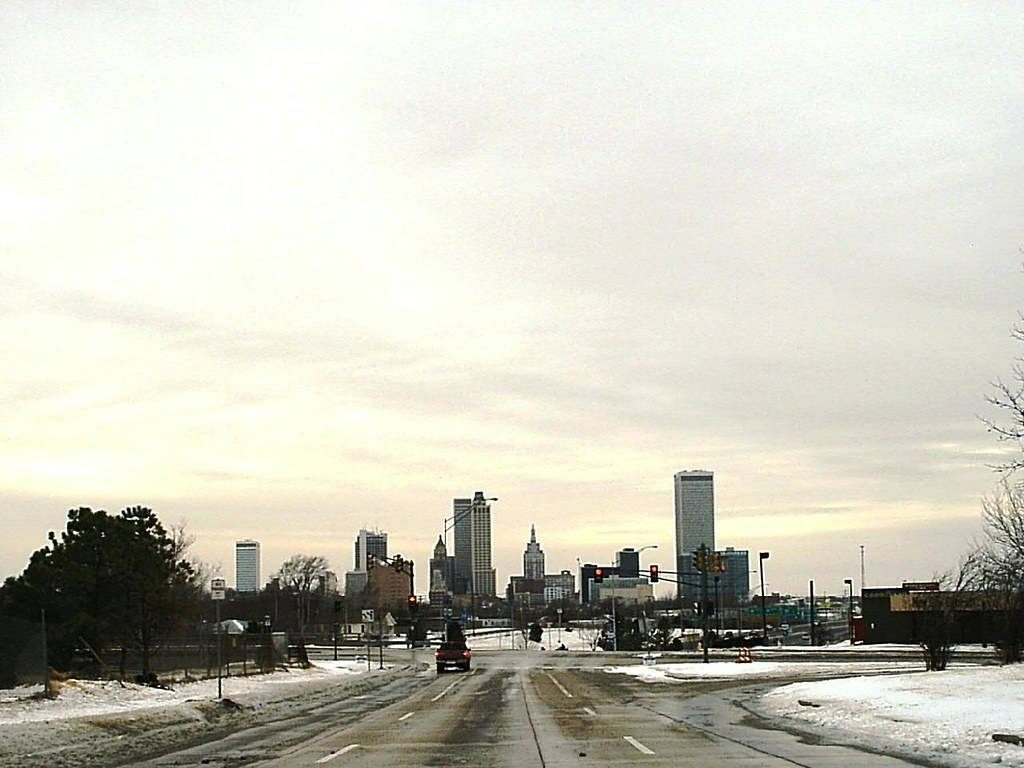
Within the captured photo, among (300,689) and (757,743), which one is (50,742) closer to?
(757,743)

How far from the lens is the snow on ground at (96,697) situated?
26547 millimetres

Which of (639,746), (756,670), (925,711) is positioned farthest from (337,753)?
(756,670)

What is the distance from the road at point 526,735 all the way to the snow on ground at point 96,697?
12.7 feet

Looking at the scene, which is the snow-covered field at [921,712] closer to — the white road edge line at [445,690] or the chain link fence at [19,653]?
the white road edge line at [445,690]

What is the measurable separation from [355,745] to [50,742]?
5.45 meters

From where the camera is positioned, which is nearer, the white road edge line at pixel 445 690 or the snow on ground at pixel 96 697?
the snow on ground at pixel 96 697

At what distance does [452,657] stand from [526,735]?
131ft

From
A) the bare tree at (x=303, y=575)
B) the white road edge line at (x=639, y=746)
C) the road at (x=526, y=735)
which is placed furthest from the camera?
the bare tree at (x=303, y=575)

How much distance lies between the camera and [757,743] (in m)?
20.5

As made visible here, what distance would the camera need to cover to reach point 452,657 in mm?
61688

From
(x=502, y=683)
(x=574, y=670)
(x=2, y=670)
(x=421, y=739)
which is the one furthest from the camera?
(x=574, y=670)

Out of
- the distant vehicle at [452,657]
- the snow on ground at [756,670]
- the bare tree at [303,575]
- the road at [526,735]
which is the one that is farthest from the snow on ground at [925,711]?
the bare tree at [303,575]

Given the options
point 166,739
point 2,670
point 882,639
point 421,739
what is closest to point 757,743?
point 421,739

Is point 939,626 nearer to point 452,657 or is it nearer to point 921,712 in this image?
point 921,712
